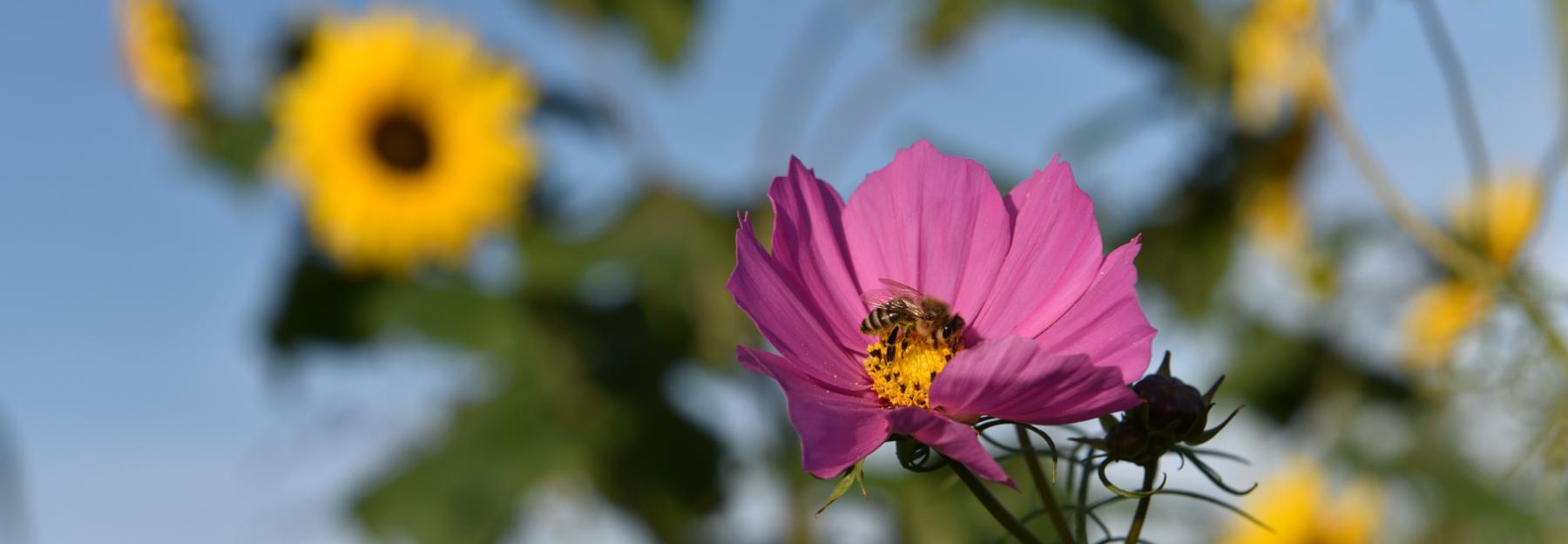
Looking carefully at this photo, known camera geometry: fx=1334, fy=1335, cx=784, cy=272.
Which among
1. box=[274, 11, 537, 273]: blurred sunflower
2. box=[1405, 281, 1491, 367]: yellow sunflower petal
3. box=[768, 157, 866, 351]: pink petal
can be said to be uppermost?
box=[274, 11, 537, 273]: blurred sunflower

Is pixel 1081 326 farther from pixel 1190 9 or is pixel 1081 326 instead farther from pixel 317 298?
pixel 317 298

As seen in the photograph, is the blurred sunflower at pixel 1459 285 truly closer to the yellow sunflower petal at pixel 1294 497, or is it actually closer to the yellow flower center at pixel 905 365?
the yellow sunflower petal at pixel 1294 497

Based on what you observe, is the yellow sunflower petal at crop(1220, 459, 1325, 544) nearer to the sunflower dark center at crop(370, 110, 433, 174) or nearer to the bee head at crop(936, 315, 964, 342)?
the bee head at crop(936, 315, 964, 342)

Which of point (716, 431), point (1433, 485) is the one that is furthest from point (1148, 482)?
point (716, 431)

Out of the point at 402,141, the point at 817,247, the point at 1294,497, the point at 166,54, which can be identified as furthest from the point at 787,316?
the point at 166,54

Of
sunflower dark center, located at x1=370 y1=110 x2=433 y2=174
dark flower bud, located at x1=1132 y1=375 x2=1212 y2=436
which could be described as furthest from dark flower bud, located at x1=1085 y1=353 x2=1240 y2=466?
sunflower dark center, located at x1=370 y1=110 x2=433 y2=174

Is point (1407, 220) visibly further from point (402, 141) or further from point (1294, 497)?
point (402, 141)
